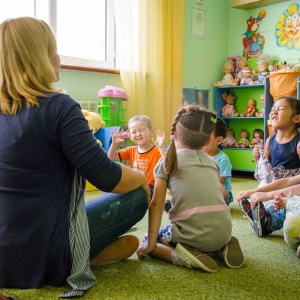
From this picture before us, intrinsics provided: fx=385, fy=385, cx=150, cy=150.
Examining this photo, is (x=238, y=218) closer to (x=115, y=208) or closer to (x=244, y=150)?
(x=115, y=208)

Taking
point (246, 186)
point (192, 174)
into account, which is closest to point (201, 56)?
point (246, 186)

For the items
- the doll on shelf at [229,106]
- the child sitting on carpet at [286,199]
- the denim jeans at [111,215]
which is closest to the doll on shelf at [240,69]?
the doll on shelf at [229,106]

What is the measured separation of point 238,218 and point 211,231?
2.56 feet

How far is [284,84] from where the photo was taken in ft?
11.0

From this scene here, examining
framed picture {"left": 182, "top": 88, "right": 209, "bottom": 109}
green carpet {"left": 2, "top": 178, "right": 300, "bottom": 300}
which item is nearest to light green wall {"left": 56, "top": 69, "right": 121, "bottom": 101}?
framed picture {"left": 182, "top": 88, "right": 209, "bottom": 109}

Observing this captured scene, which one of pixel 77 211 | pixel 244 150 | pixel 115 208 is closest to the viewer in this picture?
→ pixel 77 211

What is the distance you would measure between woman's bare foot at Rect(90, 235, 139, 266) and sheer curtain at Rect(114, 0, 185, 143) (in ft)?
6.67

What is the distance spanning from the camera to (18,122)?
3.04 feet

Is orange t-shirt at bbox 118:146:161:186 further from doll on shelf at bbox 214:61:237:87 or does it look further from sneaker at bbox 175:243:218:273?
doll on shelf at bbox 214:61:237:87

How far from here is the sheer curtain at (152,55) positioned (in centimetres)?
327

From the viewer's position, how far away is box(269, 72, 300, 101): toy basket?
10.8ft

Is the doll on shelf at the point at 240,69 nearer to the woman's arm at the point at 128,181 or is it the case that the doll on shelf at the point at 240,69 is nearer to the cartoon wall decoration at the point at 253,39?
the cartoon wall decoration at the point at 253,39

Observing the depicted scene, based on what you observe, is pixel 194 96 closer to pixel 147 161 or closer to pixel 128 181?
pixel 147 161

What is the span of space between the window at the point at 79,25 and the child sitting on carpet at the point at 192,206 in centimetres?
204
